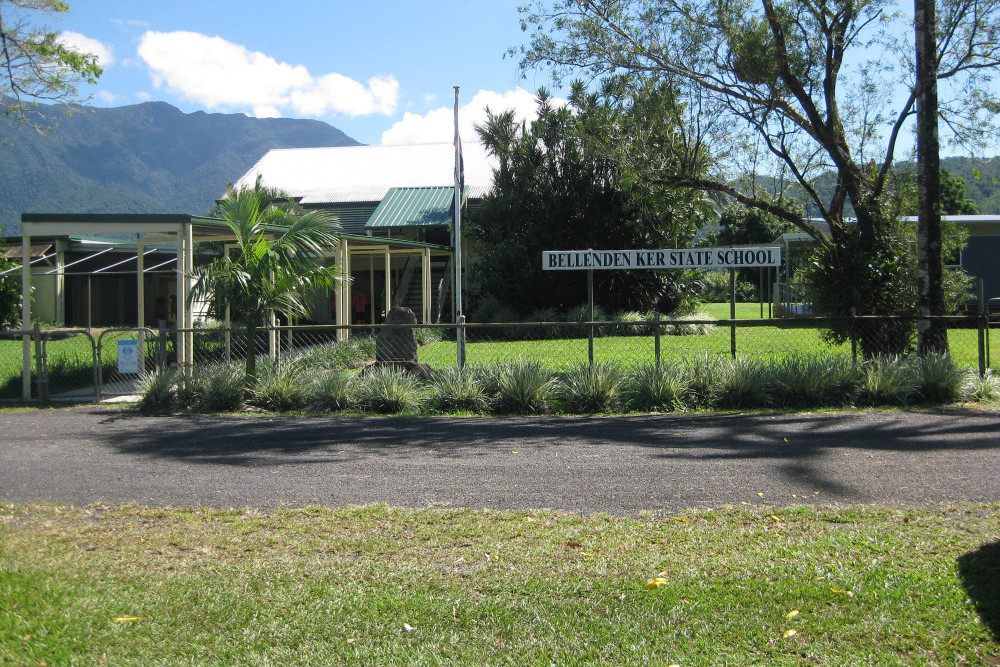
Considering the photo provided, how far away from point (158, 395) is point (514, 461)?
6.38 m

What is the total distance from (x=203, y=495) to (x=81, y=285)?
29519 millimetres

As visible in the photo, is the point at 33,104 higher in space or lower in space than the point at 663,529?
higher

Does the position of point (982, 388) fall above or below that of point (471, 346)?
below

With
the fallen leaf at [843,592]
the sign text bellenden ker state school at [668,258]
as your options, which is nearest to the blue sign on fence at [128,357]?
the sign text bellenden ker state school at [668,258]

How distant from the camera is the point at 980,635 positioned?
12.2ft

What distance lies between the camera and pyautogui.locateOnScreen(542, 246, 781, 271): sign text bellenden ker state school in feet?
42.6

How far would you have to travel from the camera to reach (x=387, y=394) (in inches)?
451

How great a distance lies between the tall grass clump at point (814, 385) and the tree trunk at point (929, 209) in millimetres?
2076

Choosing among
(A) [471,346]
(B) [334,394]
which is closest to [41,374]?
(B) [334,394]

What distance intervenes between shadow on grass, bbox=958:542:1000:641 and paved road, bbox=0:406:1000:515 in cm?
137

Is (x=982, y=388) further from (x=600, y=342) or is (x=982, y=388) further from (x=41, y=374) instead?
(x=41, y=374)

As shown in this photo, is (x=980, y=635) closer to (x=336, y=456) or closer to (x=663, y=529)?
(x=663, y=529)

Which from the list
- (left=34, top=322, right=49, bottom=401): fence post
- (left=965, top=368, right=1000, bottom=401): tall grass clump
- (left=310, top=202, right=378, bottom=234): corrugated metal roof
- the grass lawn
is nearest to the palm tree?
(left=34, top=322, right=49, bottom=401): fence post

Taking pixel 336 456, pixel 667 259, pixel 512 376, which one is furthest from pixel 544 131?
pixel 336 456
